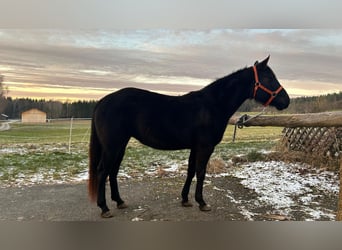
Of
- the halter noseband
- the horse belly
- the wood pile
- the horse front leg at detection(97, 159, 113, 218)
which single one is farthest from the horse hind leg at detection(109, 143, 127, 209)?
the wood pile

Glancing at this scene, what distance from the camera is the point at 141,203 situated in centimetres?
235

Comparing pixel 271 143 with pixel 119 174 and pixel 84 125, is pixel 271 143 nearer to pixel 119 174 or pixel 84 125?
pixel 119 174

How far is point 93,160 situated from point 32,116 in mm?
785

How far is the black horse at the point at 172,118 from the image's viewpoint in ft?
7.11

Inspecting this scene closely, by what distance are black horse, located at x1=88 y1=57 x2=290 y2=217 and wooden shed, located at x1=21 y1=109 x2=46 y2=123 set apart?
2.00ft

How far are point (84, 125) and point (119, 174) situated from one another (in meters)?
0.53

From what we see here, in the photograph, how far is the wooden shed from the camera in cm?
246

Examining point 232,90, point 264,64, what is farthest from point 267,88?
point 232,90

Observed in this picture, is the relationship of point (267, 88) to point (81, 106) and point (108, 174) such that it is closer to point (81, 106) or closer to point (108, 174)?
point (108, 174)

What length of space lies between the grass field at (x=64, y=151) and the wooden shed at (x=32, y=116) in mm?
49

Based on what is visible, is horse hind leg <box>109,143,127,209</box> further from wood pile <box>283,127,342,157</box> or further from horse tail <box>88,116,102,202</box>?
wood pile <box>283,127,342,157</box>

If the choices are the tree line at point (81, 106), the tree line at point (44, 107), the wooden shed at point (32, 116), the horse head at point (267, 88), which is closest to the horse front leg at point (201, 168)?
the tree line at point (81, 106)

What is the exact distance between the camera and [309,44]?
2.39m

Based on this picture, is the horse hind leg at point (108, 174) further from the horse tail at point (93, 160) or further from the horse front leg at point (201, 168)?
the horse front leg at point (201, 168)
